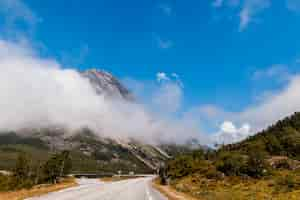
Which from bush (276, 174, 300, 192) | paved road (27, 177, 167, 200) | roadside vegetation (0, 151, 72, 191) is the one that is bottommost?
paved road (27, 177, 167, 200)

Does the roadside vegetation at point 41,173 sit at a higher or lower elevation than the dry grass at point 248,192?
higher

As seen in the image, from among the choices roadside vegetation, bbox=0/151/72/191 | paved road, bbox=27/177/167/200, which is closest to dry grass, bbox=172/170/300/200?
paved road, bbox=27/177/167/200

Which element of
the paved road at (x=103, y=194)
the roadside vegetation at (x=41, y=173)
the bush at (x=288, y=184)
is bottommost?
the paved road at (x=103, y=194)

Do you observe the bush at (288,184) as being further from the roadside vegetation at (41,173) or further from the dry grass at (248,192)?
the roadside vegetation at (41,173)

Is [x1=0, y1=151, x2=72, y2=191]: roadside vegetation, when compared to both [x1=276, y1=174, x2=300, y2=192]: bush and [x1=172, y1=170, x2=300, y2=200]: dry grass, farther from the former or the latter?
[x1=276, y1=174, x2=300, y2=192]: bush

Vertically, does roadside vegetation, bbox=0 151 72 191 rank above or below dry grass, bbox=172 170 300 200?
above

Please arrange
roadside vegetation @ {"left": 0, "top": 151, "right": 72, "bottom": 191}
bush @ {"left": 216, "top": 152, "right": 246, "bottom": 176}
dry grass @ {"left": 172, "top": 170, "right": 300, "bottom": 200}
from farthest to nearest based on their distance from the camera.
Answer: roadside vegetation @ {"left": 0, "top": 151, "right": 72, "bottom": 191} < bush @ {"left": 216, "top": 152, "right": 246, "bottom": 176} < dry grass @ {"left": 172, "top": 170, "right": 300, "bottom": 200}

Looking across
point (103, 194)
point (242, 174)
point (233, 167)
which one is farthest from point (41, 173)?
point (103, 194)

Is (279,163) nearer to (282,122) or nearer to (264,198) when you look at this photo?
(264,198)

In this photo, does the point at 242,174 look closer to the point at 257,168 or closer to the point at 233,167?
the point at 257,168

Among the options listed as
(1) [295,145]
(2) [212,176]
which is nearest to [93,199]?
(2) [212,176]

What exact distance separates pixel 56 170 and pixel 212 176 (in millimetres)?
45293

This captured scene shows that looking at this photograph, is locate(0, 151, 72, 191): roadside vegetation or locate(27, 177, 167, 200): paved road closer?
locate(27, 177, 167, 200): paved road

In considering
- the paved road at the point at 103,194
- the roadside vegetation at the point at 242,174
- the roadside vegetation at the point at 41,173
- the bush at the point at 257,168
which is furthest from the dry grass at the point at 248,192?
the roadside vegetation at the point at 41,173
